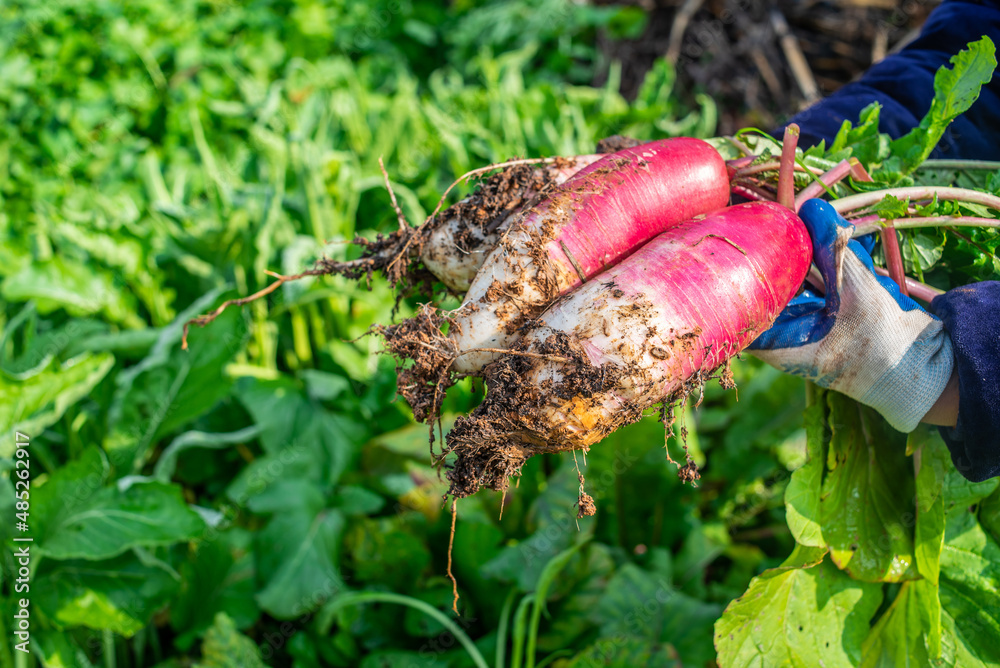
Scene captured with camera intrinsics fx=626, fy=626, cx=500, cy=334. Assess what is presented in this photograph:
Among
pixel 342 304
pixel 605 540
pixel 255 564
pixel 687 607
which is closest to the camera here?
pixel 687 607

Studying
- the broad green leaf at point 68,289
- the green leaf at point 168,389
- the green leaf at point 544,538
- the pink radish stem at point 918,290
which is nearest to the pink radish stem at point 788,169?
the pink radish stem at point 918,290

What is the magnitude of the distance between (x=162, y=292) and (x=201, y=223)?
39 centimetres

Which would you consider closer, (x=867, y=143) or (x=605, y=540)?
(x=867, y=143)

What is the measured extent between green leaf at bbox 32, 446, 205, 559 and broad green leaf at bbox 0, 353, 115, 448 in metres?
0.20

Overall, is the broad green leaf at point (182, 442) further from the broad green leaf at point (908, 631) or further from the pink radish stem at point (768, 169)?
the broad green leaf at point (908, 631)

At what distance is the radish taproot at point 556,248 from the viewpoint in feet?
4.31

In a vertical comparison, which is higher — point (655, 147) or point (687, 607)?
point (655, 147)

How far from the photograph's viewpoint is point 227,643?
1840mm

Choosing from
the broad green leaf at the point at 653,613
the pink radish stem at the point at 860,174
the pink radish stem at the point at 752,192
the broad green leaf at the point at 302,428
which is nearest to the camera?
the pink radish stem at the point at 860,174

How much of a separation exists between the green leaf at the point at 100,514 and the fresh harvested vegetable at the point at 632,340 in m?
1.14

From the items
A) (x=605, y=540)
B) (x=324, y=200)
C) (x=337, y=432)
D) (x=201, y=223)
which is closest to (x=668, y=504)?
(x=605, y=540)

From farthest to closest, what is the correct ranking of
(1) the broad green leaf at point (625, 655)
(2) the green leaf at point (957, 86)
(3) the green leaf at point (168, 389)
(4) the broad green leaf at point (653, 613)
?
(3) the green leaf at point (168, 389), (4) the broad green leaf at point (653, 613), (1) the broad green leaf at point (625, 655), (2) the green leaf at point (957, 86)

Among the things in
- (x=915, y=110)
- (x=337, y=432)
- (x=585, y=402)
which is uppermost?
(x=915, y=110)

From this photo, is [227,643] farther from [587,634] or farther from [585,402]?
[585,402]
